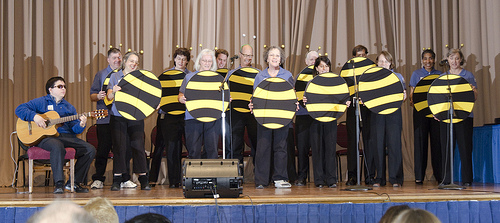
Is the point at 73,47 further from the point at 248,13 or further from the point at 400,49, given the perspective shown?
the point at 400,49

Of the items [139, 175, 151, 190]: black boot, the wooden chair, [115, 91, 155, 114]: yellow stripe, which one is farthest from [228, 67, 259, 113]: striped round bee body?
the wooden chair

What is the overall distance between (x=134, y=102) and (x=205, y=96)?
79cm

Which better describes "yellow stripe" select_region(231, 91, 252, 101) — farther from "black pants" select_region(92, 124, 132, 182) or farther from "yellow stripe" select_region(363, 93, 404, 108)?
"black pants" select_region(92, 124, 132, 182)

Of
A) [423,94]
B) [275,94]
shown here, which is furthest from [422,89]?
[275,94]

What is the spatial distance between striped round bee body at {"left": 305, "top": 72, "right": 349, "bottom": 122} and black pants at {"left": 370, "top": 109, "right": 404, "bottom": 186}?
56 cm

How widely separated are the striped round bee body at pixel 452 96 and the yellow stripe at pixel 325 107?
1.06 metres

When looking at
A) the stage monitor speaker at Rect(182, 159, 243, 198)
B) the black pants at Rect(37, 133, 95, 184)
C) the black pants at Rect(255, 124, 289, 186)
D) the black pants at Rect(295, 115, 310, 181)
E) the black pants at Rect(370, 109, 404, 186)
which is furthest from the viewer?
the black pants at Rect(295, 115, 310, 181)

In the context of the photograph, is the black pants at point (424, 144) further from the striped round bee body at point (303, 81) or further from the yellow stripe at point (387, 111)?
the striped round bee body at point (303, 81)

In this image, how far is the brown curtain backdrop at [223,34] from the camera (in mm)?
8141

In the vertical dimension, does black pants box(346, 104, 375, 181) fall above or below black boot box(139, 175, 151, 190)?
above

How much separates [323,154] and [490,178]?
7.84ft

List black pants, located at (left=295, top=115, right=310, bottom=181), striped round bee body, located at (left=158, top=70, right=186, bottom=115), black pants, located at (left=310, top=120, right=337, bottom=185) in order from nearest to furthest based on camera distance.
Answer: black pants, located at (left=310, top=120, right=337, bottom=185) < striped round bee body, located at (left=158, top=70, right=186, bottom=115) < black pants, located at (left=295, top=115, right=310, bottom=181)

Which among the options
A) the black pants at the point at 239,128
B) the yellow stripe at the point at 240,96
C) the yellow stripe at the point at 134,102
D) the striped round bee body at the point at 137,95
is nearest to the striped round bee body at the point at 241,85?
the yellow stripe at the point at 240,96

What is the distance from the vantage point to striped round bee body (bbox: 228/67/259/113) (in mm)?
6508
